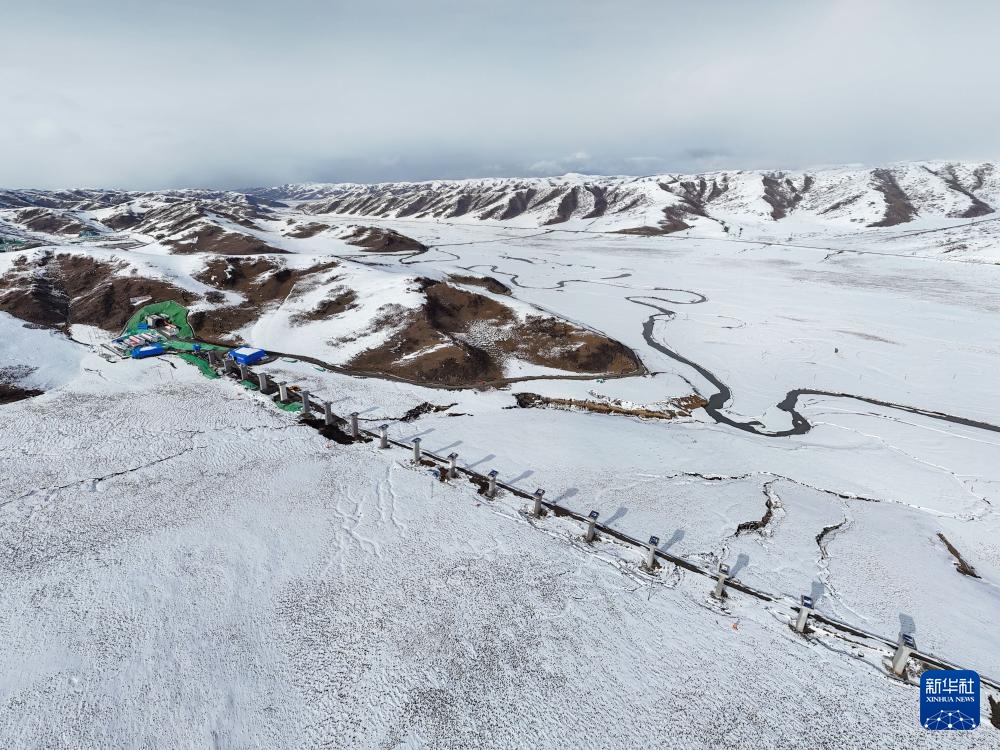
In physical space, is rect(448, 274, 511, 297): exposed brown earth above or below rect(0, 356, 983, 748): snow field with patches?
above

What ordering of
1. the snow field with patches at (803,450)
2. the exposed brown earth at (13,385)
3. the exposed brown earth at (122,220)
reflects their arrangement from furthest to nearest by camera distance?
the exposed brown earth at (122,220) → the exposed brown earth at (13,385) → the snow field with patches at (803,450)

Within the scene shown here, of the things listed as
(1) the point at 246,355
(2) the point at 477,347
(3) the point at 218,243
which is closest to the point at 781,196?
(2) the point at 477,347

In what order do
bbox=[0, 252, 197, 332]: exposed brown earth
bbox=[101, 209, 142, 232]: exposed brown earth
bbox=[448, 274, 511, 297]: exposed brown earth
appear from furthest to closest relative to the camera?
1. bbox=[101, 209, 142, 232]: exposed brown earth
2. bbox=[448, 274, 511, 297]: exposed brown earth
3. bbox=[0, 252, 197, 332]: exposed brown earth

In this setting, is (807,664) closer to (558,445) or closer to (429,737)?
(429,737)

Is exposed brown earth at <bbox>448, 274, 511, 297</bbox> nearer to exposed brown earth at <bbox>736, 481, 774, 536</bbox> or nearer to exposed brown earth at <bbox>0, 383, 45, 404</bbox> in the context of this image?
exposed brown earth at <bbox>0, 383, 45, 404</bbox>

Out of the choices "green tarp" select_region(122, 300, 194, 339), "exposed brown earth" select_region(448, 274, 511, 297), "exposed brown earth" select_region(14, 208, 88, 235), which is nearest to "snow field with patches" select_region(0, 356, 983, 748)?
"green tarp" select_region(122, 300, 194, 339)

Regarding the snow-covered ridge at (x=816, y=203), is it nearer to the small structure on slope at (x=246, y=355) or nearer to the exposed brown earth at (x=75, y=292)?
the exposed brown earth at (x=75, y=292)

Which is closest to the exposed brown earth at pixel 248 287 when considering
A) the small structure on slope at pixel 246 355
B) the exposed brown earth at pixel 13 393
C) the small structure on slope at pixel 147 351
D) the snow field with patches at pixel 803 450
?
the small structure on slope at pixel 147 351
